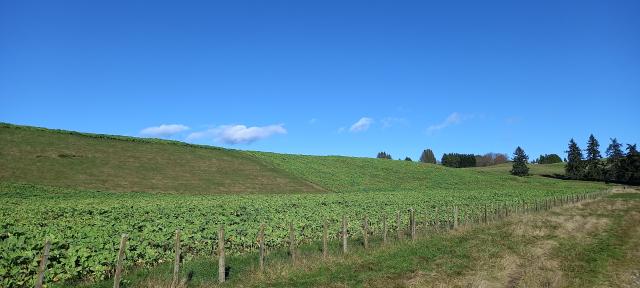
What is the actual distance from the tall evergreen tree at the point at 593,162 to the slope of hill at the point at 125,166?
3396 inches

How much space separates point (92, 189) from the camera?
47.9 meters

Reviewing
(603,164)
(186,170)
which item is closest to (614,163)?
(603,164)

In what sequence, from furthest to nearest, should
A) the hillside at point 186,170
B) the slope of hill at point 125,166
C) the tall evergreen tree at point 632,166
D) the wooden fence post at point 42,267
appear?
1. the tall evergreen tree at point 632,166
2. the hillside at point 186,170
3. the slope of hill at point 125,166
4. the wooden fence post at point 42,267

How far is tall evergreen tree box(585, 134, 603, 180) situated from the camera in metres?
120

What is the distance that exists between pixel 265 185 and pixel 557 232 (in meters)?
43.2

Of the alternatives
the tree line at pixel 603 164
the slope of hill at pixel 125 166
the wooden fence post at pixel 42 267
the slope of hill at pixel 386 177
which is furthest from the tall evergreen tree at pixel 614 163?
the wooden fence post at pixel 42 267

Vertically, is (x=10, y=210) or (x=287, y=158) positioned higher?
(x=287, y=158)

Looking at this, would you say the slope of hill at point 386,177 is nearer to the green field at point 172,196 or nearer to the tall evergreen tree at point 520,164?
the green field at point 172,196

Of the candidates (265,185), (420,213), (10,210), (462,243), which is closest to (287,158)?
(265,185)

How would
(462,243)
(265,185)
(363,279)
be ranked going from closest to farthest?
1. (363,279)
2. (462,243)
3. (265,185)

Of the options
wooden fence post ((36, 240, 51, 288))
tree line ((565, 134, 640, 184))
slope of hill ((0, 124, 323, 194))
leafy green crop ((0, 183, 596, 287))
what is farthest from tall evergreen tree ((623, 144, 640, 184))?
wooden fence post ((36, 240, 51, 288))

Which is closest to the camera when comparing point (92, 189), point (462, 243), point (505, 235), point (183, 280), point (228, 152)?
point (183, 280)

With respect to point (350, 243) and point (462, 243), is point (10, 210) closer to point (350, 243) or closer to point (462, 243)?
point (350, 243)

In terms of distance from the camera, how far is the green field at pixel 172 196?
611 inches
